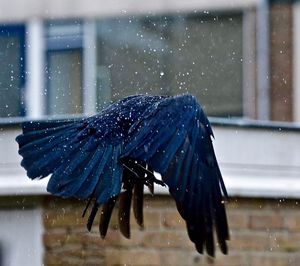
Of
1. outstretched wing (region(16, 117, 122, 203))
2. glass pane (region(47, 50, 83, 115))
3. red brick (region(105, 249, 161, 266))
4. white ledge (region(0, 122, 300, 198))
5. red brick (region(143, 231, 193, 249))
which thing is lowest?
red brick (region(105, 249, 161, 266))

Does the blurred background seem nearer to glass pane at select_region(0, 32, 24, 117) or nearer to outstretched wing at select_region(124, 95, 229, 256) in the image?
glass pane at select_region(0, 32, 24, 117)

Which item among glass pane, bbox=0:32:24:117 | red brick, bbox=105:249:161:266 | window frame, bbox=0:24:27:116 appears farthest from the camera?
window frame, bbox=0:24:27:116

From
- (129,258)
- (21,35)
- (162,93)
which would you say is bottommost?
(129,258)

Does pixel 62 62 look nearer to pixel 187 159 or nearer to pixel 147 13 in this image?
pixel 147 13

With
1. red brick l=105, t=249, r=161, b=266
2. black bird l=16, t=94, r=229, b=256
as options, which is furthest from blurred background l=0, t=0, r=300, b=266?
black bird l=16, t=94, r=229, b=256

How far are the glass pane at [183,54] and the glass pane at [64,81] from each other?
51 mm

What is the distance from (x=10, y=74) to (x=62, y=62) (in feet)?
0.39

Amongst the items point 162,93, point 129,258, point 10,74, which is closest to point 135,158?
point 129,258

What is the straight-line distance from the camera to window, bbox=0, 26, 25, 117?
2.70m

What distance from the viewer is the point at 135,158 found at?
5.79 ft

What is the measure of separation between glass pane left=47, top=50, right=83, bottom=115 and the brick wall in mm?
296

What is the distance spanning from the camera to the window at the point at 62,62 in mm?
2736

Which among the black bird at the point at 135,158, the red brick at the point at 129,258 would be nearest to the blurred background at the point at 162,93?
the red brick at the point at 129,258

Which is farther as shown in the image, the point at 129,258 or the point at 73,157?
the point at 129,258
